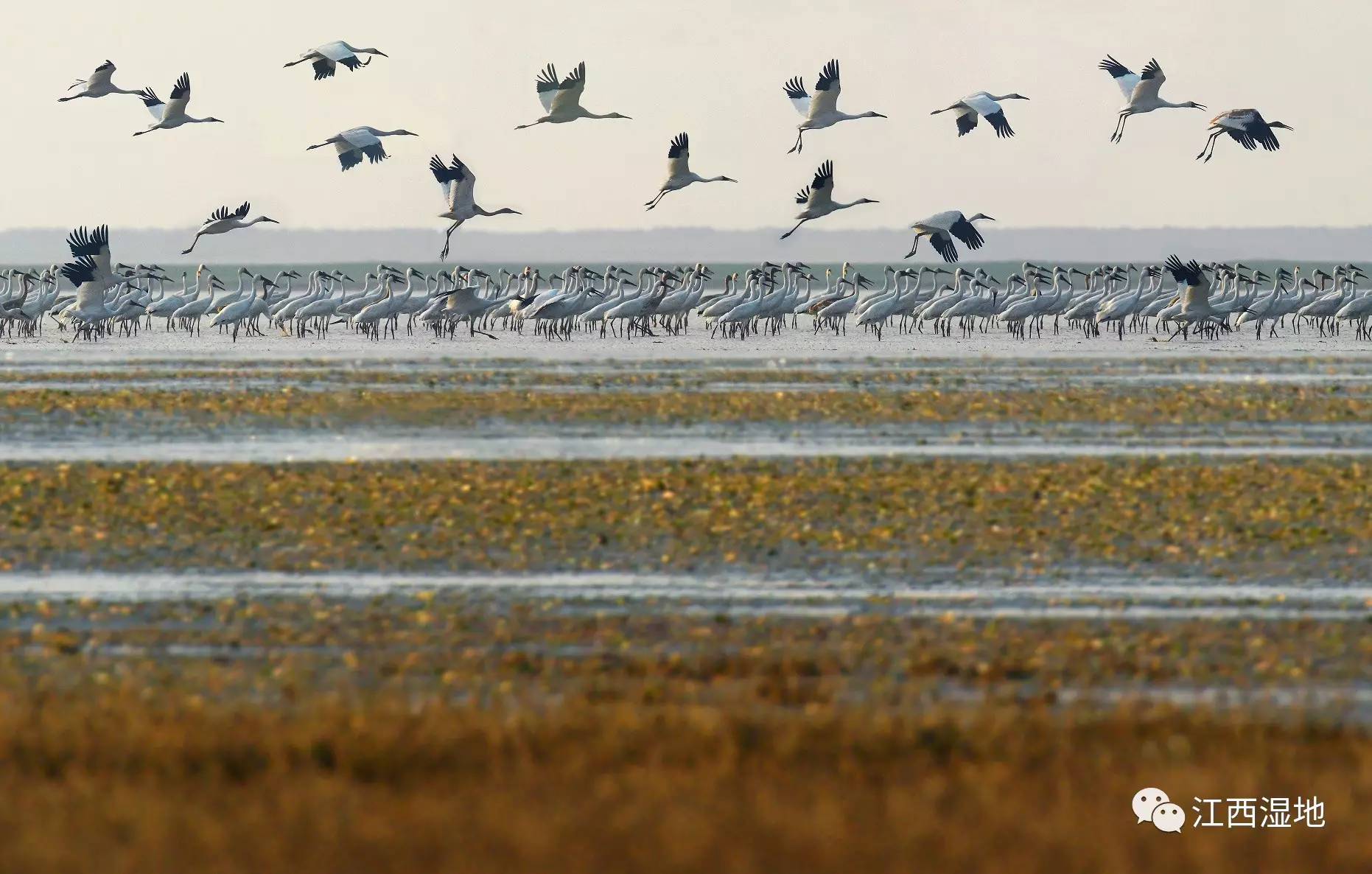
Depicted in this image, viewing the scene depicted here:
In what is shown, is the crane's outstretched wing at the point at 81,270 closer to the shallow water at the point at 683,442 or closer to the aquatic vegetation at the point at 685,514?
the shallow water at the point at 683,442

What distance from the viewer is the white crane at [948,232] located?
49125mm

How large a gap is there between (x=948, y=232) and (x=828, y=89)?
16.2 feet

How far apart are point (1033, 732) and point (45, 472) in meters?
14.9

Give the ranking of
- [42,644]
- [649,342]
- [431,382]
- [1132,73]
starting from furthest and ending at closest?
[649,342]
[1132,73]
[431,382]
[42,644]

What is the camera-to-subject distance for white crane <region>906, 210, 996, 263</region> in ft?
161

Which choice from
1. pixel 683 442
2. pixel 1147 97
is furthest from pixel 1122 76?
pixel 683 442

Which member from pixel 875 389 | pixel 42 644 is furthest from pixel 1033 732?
pixel 875 389

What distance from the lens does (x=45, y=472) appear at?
74.1ft

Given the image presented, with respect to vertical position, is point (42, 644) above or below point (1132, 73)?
below

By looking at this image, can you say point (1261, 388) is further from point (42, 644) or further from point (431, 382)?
point (42, 644)

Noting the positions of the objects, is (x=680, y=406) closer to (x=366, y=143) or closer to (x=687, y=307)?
(x=366, y=143)

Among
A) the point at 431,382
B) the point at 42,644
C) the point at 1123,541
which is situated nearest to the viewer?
the point at 42,644

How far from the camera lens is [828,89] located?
155 ft

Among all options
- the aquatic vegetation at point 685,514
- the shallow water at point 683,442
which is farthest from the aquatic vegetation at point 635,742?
the shallow water at point 683,442
